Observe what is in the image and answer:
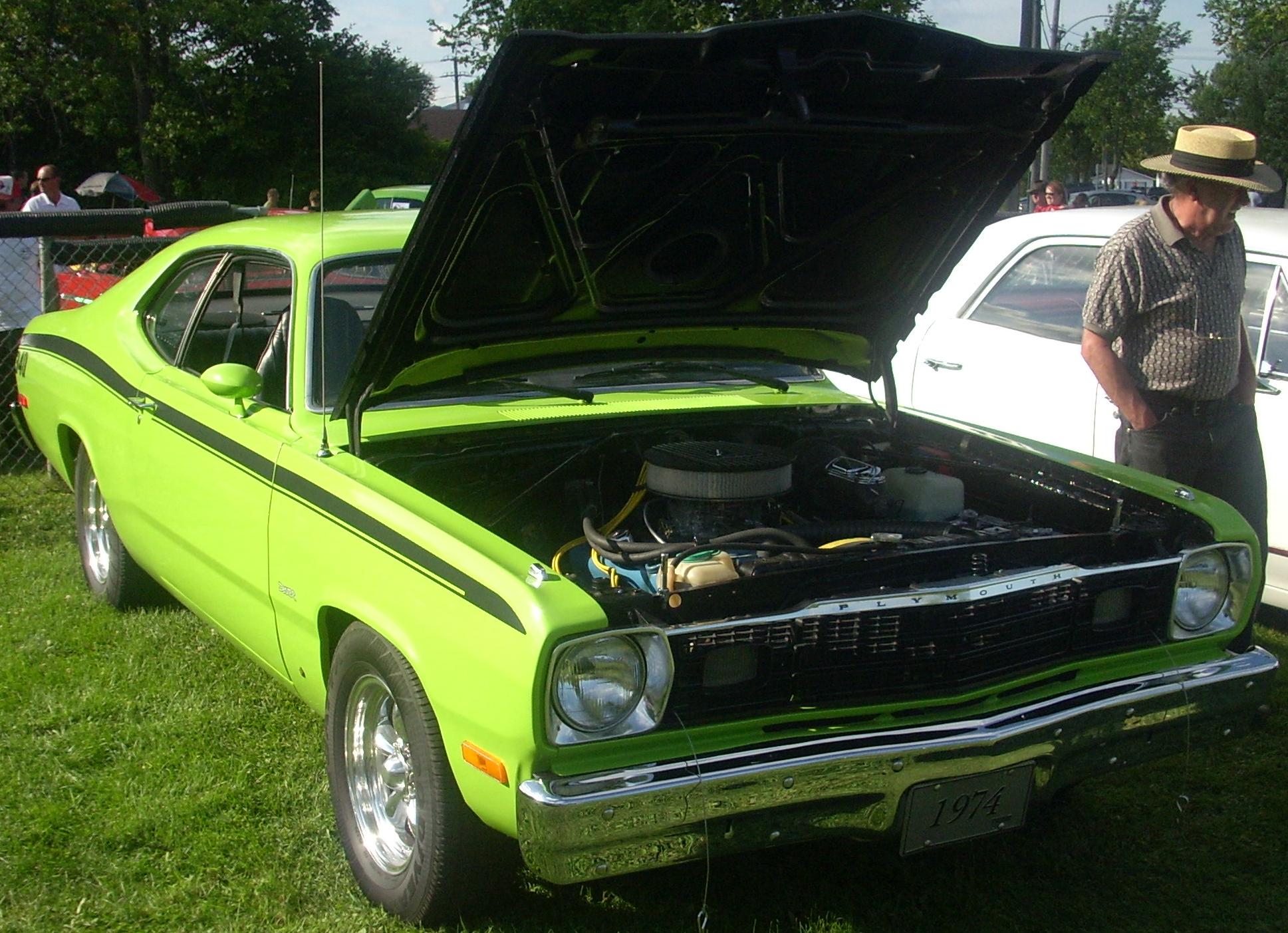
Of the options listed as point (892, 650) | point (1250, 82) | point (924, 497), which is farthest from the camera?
point (1250, 82)

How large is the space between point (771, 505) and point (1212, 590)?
3.67 feet

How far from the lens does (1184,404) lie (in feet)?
12.7

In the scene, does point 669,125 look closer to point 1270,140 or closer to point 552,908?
point 552,908

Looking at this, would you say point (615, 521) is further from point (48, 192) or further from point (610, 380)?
point (48, 192)

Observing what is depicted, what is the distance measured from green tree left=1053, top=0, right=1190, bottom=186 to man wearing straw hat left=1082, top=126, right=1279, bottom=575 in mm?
37259

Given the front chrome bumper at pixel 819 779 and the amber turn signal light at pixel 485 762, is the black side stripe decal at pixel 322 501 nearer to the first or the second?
the amber turn signal light at pixel 485 762

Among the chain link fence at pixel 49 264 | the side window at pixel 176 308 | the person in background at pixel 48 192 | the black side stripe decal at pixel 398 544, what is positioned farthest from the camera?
the person in background at pixel 48 192

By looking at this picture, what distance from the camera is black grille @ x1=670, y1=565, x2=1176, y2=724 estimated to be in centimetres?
253

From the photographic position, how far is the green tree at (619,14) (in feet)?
61.7

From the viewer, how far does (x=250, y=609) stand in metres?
3.44

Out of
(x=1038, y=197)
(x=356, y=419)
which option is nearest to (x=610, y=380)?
(x=356, y=419)

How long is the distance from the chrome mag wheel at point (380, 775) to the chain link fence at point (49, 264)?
3.67 meters

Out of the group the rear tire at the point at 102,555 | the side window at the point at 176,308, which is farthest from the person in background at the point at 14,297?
→ the side window at the point at 176,308

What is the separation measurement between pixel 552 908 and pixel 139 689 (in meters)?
1.90
